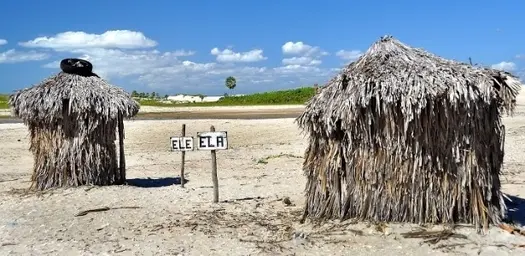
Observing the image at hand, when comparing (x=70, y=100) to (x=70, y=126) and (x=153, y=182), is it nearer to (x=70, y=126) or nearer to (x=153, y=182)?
(x=70, y=126)

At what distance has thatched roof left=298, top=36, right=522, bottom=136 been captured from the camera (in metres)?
8.01

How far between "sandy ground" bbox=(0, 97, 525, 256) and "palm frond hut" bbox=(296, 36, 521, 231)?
357 mm

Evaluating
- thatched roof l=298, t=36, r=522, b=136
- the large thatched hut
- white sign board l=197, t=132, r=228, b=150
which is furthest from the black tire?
thatched roof l=298, t=36, r=522, b=136

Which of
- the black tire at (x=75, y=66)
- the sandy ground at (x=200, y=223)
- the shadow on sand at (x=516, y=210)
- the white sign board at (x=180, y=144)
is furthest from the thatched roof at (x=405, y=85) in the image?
the black tire at (x=75, y=66)

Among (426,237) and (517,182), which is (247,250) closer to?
(426,237)

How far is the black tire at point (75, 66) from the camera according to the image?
12.9m

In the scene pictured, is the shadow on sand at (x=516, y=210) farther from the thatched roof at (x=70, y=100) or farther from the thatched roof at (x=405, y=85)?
the thatched roof at (x=70, y=100)

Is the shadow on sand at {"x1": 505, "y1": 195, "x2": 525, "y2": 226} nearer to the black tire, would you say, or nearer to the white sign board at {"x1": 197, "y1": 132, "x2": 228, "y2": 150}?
the white sign board at {"x1": 197, "y1": 132, "x2": 228, "y2": 150}

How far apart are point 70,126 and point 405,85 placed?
7209 millimetres

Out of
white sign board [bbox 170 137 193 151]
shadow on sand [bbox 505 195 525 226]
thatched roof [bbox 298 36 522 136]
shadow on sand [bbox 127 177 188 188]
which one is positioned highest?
thatched roof [bbox 298 36 522 136]

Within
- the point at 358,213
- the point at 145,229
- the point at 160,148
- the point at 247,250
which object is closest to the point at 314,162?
the point at 358,213

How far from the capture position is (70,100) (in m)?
12.1

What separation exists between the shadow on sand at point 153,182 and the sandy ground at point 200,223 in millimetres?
26

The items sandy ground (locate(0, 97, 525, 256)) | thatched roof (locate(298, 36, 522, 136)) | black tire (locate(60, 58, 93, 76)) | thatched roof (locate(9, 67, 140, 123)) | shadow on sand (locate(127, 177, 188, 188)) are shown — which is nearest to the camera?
thatched roof (locate(298, 36, 522, 136))
